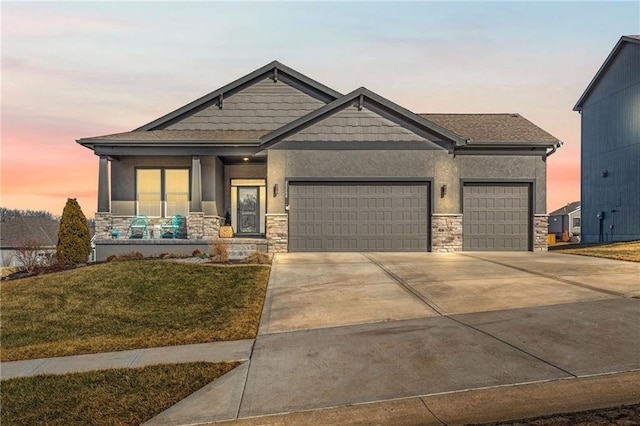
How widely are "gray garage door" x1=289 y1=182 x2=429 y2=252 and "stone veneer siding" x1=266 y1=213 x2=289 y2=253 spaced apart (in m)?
0.21

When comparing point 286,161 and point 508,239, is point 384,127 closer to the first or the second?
point 286,161

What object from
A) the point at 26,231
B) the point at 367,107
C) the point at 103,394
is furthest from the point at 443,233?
the point at 26,231

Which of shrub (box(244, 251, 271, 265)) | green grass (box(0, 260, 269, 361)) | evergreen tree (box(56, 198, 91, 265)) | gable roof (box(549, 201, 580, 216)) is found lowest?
green grass (box(0, 260, 269, 361))

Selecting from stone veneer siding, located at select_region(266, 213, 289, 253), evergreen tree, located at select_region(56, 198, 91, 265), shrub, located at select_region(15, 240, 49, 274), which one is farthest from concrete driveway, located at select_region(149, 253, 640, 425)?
shrub, located at select_region(15, 240, 49, 274)

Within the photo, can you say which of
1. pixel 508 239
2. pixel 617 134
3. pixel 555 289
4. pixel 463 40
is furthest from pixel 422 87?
pixel 555 289

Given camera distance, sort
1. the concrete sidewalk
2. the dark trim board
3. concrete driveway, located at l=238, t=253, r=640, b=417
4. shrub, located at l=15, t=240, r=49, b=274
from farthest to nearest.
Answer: the dark trim board, shrub, located at l=15, t=240, r=49, b=274, the concrete sidewalk, concrete driveway, located at l=238, t=253, r=640, b=417

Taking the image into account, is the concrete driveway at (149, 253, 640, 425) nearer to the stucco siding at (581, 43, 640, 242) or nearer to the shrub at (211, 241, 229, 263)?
the shrub at (211, 241, 229, 263)

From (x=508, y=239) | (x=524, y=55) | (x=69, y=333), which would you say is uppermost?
(x=524, y=55)

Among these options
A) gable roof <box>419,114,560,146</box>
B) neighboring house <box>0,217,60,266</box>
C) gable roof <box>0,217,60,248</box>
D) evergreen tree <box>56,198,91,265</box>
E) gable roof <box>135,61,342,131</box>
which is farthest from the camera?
gable roof <box>0,217,60,248</box>

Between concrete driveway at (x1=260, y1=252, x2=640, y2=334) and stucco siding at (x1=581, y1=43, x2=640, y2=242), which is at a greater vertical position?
stucco siding at (x1=581, y1=43, x2=640, y2=242)

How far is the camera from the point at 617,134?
29.3m

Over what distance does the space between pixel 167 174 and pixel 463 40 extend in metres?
13.9

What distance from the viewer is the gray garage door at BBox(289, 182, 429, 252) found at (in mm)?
18234

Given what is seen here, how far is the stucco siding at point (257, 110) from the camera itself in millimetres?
21422
